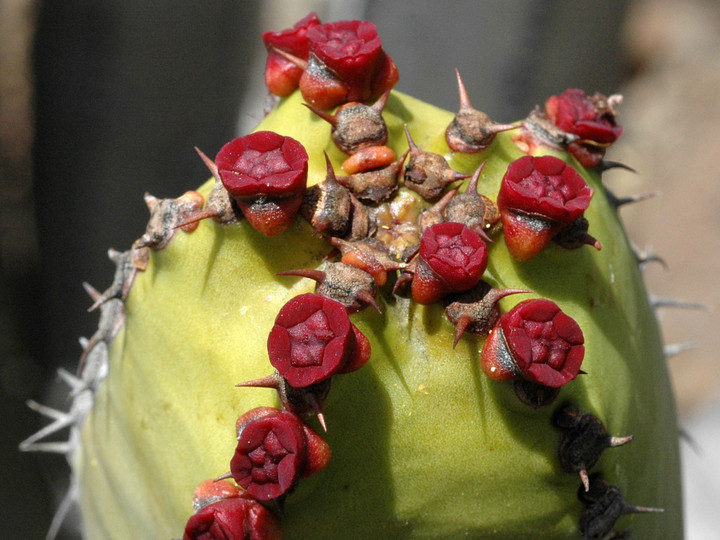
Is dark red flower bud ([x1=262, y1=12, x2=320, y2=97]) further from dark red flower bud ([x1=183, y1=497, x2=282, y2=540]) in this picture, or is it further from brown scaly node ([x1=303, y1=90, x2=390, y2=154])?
dark red flower bud ([x1=183, y1=497, x2=282, y2=540])

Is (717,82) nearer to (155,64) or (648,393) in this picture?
(155,64)

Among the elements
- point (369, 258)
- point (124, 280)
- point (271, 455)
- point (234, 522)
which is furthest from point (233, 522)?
point (124, 280)

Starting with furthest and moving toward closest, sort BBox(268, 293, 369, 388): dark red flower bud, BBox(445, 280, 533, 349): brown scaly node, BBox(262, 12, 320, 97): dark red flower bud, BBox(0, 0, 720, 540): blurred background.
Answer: BBox(0, 0, 720, 540): blurred background
BBox(262, 12, 320, 97): dark red flower bud
BBox(445, 280, 533, 349): brown scaly node
BBox(268, 293, 369, 388): dark red flower bud

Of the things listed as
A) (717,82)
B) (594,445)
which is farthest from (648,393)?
(717,82)

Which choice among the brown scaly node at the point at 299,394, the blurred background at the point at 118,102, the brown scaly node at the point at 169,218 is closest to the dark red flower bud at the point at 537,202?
the brown scaly node at the point at 299,394

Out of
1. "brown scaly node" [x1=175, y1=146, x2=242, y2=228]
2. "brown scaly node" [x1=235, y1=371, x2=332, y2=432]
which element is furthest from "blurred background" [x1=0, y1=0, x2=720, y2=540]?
"brown scaly node" [x1=235, y1=371, x2=332, y2=432]

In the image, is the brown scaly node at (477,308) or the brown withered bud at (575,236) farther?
the brown withered bud at (575,236)

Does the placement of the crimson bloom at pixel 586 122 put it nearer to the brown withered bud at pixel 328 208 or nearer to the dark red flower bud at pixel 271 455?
the brown withered bud at pixel 328 208
